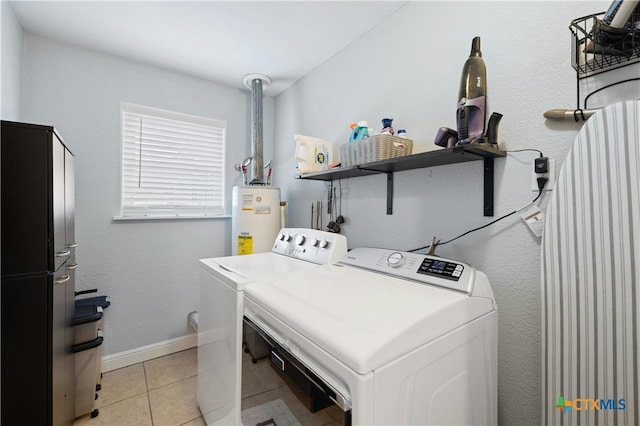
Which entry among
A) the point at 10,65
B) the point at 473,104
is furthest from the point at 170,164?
the point at 473,104

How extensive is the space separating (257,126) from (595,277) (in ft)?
7.82

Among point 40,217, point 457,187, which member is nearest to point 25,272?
point 40,217

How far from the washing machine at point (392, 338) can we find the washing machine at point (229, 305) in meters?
0.14

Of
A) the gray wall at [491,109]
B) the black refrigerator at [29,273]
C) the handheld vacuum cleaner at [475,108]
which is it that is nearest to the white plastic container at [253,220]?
the gray wall at [491,109]

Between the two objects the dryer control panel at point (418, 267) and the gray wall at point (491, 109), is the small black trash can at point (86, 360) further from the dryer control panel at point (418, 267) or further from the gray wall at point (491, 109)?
the gray wall at point (491, 109)

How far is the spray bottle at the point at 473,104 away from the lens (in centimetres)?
108

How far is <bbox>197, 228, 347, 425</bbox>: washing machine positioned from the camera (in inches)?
48.4

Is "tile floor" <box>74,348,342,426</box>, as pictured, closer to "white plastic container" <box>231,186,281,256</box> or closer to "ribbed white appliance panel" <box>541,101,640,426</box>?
"ribbed white appliance panel" <box>541,101,640,426</box>

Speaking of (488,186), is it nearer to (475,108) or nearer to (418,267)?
(475,108)

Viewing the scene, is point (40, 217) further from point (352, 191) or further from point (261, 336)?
point (352, 191)

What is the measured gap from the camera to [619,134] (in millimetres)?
818

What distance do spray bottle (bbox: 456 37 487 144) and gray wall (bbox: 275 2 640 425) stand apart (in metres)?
0.17

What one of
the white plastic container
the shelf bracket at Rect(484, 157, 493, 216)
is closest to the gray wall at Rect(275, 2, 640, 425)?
the shelf bracket at Rect(484, 157, 493, 216)

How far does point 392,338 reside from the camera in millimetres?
701
